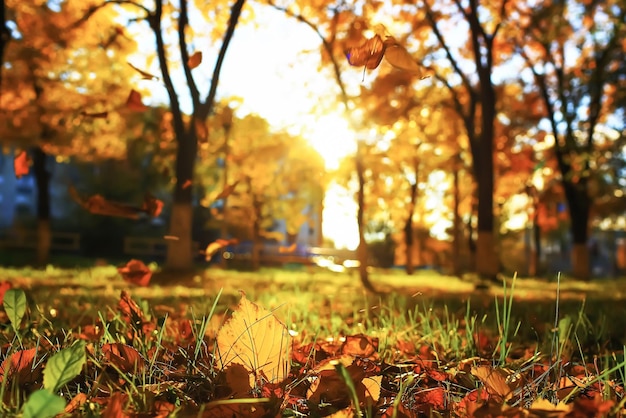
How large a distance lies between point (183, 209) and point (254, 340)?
28.6 feet

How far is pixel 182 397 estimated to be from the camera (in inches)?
62.9

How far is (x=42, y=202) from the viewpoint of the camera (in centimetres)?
1697

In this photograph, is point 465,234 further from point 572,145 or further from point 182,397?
point 182,397

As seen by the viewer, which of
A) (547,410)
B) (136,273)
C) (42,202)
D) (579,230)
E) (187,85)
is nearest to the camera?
(547,410)

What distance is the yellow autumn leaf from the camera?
70.7 inches

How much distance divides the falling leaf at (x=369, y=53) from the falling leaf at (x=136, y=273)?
1.54 metres

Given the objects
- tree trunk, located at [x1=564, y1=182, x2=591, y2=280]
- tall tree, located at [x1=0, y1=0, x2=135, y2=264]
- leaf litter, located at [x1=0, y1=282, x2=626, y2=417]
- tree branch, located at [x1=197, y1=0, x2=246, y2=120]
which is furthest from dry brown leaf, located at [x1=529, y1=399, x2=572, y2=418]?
tree trunk, located at [x1=564, y1=182, x2=591, y2=280]

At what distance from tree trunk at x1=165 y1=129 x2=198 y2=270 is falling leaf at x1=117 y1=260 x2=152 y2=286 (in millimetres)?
6940

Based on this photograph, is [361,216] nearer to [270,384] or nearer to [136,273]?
[136,273]

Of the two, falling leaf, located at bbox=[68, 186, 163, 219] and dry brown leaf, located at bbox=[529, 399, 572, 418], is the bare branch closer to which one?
falling leaf, located at bbox=[68, 186, 163, 219]

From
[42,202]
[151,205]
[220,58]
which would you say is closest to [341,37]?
[220,58]

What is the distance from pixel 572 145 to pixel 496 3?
400 cm

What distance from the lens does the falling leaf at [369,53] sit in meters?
2.67

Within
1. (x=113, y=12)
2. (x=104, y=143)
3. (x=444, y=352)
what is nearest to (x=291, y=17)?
(x=113, y=12)
